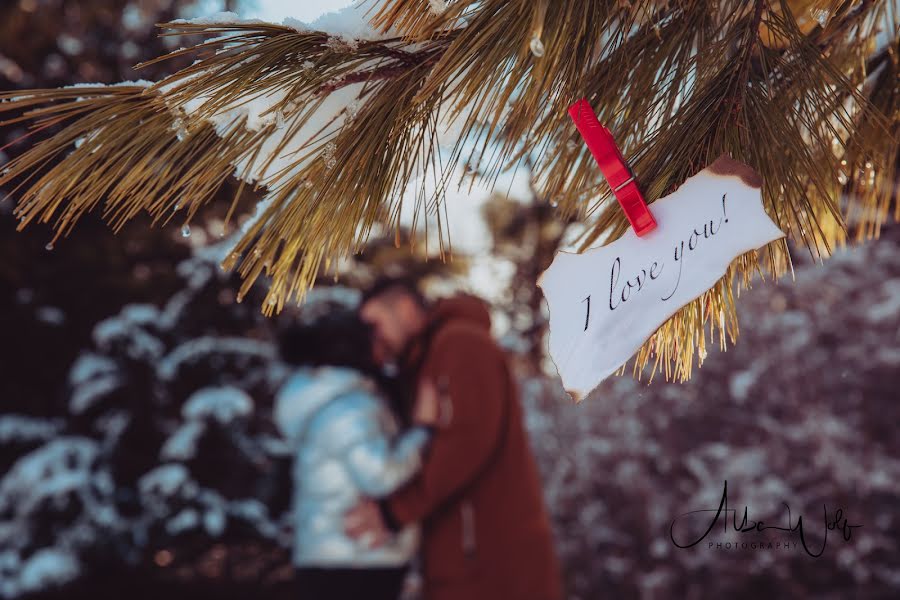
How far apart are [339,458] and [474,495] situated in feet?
1.68

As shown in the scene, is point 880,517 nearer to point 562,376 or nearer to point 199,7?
point 562,376

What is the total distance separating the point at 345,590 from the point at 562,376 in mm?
2045

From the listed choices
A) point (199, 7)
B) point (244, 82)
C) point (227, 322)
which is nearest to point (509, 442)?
point (244, 82)

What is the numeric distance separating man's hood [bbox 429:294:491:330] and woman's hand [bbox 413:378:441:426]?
0.28 metres

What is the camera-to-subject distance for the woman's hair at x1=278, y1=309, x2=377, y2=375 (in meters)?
2.68

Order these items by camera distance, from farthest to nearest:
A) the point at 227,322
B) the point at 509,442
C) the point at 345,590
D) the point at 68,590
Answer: the point at 227,322, the point at 68,590, the point at 509,442, the point at 345,590

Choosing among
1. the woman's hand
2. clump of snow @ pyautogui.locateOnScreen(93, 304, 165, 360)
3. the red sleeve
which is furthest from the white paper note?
clump of snow @ pyautogui.locateOnScreen(93, 304, 165, 360)

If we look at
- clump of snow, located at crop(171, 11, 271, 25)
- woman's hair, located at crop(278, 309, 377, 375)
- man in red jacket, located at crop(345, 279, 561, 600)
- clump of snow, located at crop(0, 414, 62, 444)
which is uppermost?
clump of snow, located at crop(0, 414, 62, 444)

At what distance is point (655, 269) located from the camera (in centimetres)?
70

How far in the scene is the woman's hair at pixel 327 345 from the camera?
268cm

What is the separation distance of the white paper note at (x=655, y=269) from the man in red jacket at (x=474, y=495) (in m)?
1.82

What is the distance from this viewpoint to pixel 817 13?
3.36 feet

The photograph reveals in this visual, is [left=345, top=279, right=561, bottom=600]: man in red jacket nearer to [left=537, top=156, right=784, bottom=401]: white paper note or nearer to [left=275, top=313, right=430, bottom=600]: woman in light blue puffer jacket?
[left=275, top=313, right=430, bottom=600]: woman in light blue puffer jacket

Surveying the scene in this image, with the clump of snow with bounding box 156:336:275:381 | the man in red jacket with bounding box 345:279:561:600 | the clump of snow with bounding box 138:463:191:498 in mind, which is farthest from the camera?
the clump of snow with bounding box 156:336:275:381
